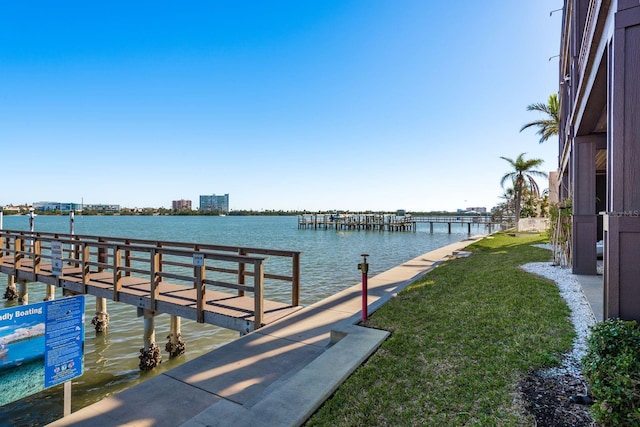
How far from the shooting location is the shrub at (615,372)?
2.23 m

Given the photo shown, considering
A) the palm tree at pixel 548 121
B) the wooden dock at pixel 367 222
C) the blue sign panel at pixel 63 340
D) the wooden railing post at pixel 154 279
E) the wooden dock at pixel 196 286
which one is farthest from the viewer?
the wooden dock at pixel 367 222

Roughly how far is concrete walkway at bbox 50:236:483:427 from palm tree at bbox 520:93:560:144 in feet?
70.0

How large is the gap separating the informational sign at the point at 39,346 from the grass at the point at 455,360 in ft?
9.48

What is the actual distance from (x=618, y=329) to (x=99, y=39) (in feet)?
65.0

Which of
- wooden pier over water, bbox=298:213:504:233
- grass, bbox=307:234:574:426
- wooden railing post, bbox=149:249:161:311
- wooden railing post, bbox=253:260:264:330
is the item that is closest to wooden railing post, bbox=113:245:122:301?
wooden railing post, bbox=149:249:161:311

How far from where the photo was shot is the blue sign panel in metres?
3.68

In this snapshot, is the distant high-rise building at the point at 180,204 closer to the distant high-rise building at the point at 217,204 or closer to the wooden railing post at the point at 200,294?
the distant high-rise building at the point at 217,204

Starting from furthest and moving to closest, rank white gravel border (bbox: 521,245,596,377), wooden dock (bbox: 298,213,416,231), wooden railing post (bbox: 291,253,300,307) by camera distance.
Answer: wooden dock (bbox: 298,213,416,231) → wooden railing post (bbox: 291,253,300,307) → white gravel border (bbox: 521,245,596,377)

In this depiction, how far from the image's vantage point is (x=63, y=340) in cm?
382

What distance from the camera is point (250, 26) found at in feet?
50.3

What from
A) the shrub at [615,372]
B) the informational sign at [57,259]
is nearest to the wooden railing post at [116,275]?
the informational sign at [57,259]

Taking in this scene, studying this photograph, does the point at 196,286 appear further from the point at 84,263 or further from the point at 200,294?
the point at 84,263

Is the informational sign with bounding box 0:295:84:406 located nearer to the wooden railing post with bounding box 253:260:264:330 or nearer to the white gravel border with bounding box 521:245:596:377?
the wooden railing post with bounding box 253:260:264:330

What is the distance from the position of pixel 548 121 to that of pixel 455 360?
2280cm
